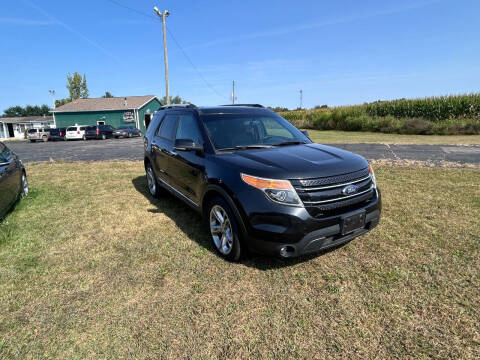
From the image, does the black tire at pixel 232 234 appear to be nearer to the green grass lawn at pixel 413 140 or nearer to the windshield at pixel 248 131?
the windshield at pixel 248 131

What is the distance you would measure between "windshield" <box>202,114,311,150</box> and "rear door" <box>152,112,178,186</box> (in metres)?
1.03

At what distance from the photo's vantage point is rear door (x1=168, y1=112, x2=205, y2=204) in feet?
11.6

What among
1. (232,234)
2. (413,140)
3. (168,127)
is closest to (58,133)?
(168,127)

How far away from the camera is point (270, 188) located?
8.46ft

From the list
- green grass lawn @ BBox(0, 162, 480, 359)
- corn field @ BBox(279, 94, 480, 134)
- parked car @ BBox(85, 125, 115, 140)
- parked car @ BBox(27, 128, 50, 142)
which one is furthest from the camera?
parked car @ BBox(27, 128, 50, 142)

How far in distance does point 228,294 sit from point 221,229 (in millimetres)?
776

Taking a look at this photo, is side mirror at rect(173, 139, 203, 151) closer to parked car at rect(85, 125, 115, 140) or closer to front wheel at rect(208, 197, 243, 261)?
front wheel at rect(208, 197, 243, 261)

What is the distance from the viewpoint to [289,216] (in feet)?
8.20

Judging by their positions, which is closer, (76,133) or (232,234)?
(232,234)

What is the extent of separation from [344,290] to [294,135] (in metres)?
2.21

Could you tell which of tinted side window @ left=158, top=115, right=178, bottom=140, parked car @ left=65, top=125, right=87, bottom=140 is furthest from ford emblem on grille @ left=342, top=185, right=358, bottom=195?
parked car @ left=65, top=125, right=87, bottom=140

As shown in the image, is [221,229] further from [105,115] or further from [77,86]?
[77,86]

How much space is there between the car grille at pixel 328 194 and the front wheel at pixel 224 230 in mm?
777

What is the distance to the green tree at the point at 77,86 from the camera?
70938 mm
